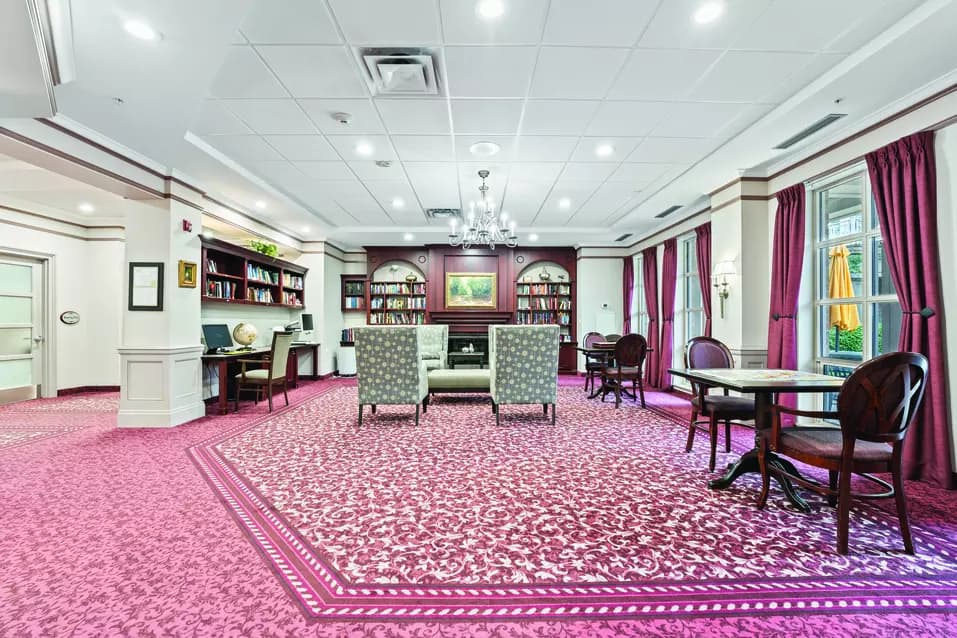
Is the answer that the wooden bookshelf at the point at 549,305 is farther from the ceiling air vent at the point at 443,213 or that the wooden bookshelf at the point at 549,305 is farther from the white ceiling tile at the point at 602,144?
the white ceiling tile at the point at 602,144

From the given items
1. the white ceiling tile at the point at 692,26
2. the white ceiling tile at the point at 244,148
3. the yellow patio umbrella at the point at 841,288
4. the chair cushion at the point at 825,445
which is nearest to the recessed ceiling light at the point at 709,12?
the white ceiling tile at the point at 692,26

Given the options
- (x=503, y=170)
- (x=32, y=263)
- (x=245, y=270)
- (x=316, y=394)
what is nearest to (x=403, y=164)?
(x=503, y=170)

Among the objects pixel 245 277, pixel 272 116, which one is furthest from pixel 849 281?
pixel 245 277

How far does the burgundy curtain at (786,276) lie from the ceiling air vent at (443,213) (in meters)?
4.68

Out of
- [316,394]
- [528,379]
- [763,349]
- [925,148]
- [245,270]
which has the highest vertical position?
[925,148]

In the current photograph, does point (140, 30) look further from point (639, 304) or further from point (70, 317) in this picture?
point (639, 304)

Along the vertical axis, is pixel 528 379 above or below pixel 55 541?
above

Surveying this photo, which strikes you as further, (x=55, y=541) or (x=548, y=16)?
(x=548, y=16)

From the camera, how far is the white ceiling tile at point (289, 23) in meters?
2.50

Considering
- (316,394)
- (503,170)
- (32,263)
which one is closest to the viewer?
(503,170)

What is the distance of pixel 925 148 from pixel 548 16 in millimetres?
3163

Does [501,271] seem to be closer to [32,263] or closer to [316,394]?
[316,394]

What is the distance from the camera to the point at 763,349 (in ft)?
16.6

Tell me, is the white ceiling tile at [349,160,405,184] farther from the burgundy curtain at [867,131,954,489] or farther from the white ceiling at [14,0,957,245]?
the burgundy curtain at [867,131,954,489]
